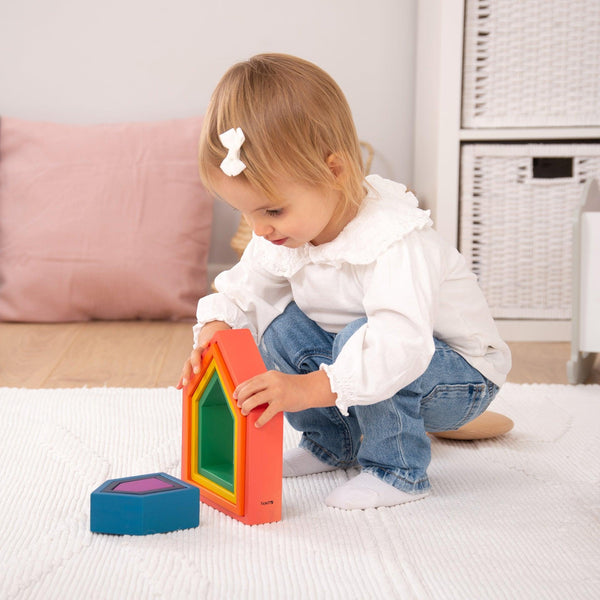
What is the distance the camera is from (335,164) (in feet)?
2.99

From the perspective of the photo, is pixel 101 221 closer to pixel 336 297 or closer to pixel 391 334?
pixel 336 297

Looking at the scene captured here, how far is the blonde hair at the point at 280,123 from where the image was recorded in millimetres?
861

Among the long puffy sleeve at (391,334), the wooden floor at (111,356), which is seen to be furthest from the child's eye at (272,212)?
the wooden floor at (111,356)

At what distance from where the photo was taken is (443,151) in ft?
5.83

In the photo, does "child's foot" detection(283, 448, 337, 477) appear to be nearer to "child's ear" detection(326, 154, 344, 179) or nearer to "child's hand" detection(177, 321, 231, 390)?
"child's hand" detection(177, 321, 231, 390)

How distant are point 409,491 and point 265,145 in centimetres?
41

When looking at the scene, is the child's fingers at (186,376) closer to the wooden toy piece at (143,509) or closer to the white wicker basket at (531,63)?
the wooden toy piece at (143,509)

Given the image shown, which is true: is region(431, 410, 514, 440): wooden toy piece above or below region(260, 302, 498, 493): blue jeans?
below

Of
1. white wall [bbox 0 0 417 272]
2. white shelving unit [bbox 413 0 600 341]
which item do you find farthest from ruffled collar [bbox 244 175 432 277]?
white wall [bbox 0 0 417 272]

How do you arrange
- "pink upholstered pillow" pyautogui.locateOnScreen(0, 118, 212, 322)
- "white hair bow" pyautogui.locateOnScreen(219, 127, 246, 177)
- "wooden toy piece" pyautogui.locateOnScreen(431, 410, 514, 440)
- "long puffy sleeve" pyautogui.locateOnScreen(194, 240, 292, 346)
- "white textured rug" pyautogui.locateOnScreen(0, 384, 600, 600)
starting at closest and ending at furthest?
"white textured rug" pyautogui.locateOnScreen(0, 384, 600, 600) → "white hair bow" pyautogui.locateOnScreen(219, 127, 246, 177) → "long puffy sleeve" pyautogui.locateOnScreen(194, 240, 292, 346) → "wooden toy piece" pyautogui.locateOnScreen(431, 410, 514, 440) → "pink upholstered pillow" pyautogui.locateOnScreen(0, 118, 212, 322)

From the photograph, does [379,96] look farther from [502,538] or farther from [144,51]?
[502,538]

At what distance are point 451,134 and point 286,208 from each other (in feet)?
3.18

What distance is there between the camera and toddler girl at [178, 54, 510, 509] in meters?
0.86

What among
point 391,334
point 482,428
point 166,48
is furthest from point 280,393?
point 166,48
